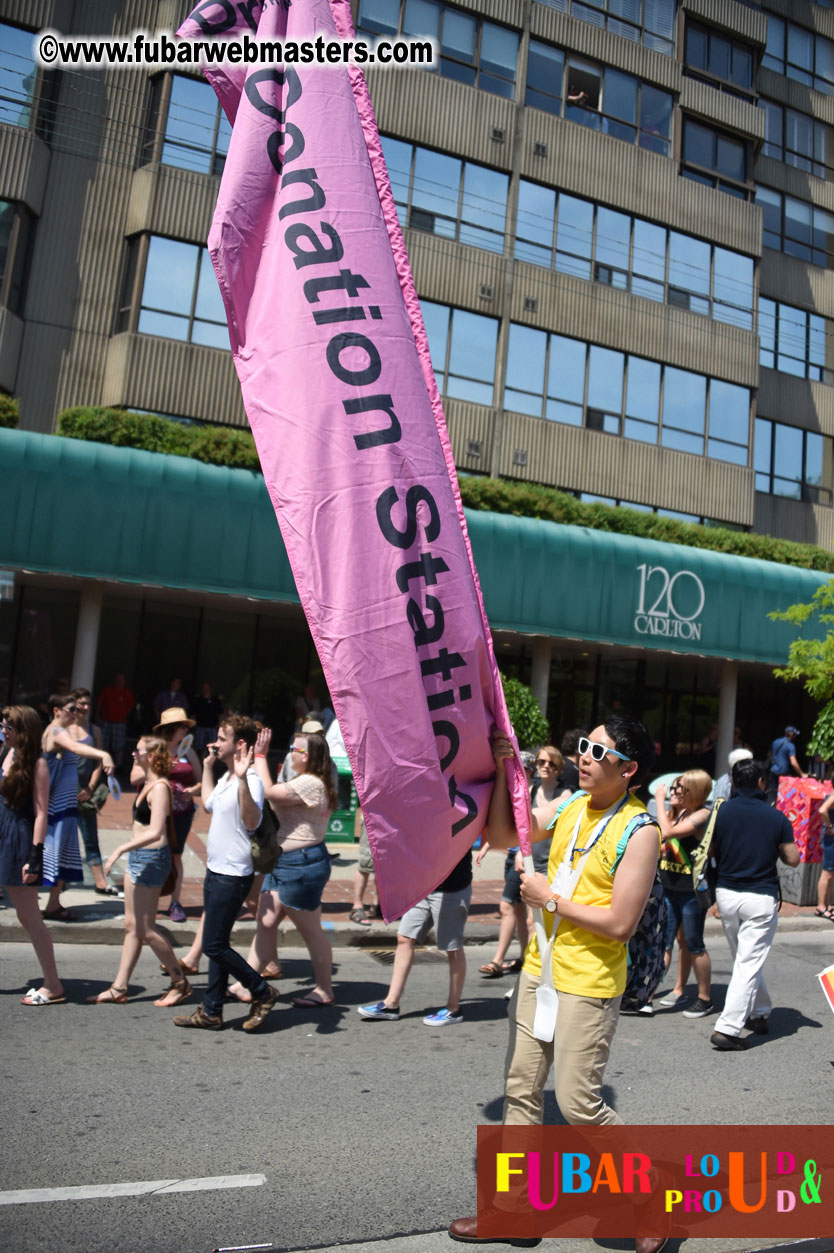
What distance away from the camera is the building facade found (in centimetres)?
1947

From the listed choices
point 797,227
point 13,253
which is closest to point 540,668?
point 13,253

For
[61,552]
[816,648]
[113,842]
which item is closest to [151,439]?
[61,552]

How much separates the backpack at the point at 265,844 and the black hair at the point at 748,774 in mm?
3098

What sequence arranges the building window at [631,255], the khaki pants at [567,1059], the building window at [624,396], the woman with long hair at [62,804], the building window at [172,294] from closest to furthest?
the khaki pants at [567,1059]
the woman with long hair at [62,804]
the building window at [172,294]
the building window at [624,396]
the building window at [631,255]

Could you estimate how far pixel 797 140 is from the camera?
28.4m

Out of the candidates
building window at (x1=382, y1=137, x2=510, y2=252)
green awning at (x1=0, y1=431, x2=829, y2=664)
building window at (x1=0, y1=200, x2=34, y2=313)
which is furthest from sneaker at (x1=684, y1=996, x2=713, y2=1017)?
building window at (x1=382, y1=137, x2=510, y2=252)

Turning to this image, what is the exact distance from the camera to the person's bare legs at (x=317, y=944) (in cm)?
681

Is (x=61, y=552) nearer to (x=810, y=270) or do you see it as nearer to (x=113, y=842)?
(x=113, y=842)

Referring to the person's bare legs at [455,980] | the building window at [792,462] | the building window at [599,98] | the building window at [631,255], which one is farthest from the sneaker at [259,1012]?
the building window at [792,462]

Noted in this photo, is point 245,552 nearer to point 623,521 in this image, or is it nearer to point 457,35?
point 623,521

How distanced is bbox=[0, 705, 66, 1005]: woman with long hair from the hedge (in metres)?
11.1

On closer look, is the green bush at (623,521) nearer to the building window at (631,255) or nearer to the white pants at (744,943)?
the building window at (631,255)

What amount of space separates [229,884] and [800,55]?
30410mm

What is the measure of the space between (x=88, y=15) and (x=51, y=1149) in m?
21.5
